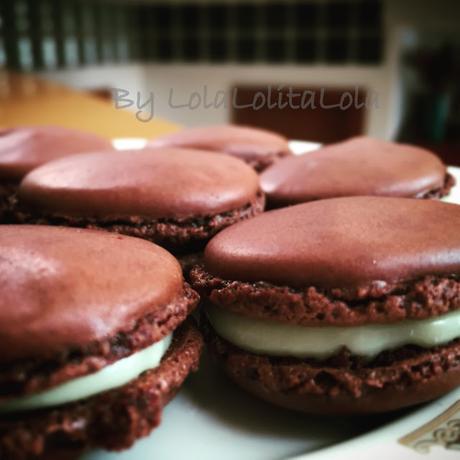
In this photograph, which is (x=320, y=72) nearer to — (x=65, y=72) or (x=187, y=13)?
(x=187, y=13)

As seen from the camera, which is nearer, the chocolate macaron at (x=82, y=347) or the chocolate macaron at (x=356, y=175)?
the chocolate macaron at (x=82, y=347)

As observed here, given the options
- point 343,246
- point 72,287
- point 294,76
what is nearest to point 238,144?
point 343,246

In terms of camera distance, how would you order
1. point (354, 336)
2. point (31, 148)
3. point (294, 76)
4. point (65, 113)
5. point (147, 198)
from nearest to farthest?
point (354, 336), point (147, 198), point (31, 148), point (65, 113), point (294, 76)

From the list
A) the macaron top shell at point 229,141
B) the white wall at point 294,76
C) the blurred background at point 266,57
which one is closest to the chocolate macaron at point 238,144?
the macaron top shell at point 229,141

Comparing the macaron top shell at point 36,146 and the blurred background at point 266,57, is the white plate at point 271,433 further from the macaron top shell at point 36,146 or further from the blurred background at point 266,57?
the blurred background at point 266,57

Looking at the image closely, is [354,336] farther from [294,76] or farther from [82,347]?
[294,76]

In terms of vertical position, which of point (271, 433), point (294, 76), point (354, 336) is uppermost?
point (354, 336)
